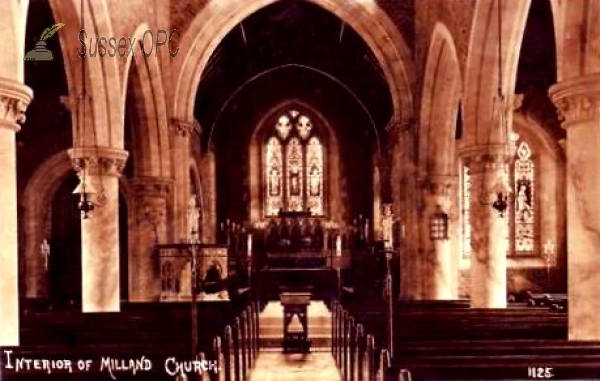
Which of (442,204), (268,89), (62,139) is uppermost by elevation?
(268,89)

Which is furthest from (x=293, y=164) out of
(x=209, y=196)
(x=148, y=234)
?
(x=148, y=234)

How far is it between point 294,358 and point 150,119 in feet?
22.9

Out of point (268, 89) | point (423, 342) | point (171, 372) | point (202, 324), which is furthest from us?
point (268, 89)

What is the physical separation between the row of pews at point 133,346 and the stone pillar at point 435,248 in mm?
5750

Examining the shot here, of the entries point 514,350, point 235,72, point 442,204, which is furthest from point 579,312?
point 235,72

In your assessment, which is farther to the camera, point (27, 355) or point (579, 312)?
point (579, 312)

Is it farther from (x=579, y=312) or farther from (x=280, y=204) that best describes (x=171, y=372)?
(x=280, y=204)

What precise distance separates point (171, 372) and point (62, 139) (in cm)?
1601

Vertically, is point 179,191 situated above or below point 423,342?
above

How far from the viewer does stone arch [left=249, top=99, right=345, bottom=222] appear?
27359 millimetres

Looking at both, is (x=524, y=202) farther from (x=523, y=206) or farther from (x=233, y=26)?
(x=233, y=26)

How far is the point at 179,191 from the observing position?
1731cm

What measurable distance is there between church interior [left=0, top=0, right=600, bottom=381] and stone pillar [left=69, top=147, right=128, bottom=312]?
3 centimetres

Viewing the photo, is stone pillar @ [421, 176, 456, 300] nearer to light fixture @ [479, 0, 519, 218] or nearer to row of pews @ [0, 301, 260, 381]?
light fixture @ [479, 0, 519, 218]
